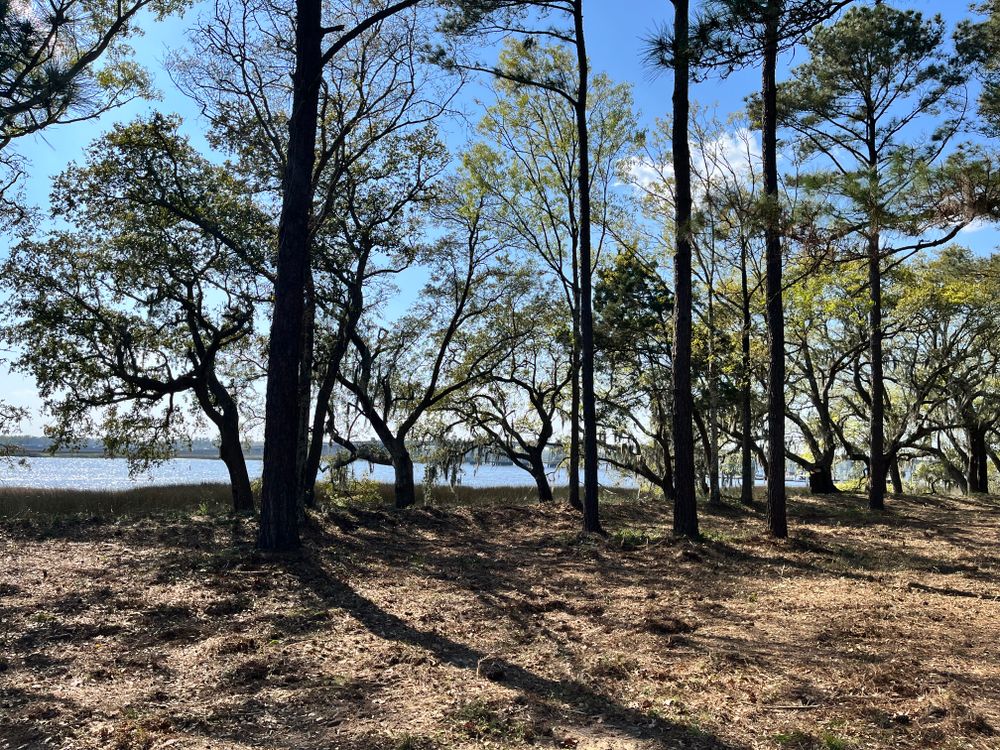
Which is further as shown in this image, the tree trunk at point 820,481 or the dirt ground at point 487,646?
the tree trunk at point 820,481

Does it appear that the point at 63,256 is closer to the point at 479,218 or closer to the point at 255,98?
the point at 255,98

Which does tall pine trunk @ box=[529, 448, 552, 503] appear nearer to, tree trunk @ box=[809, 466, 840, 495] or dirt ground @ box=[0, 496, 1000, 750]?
tree trunk @ box=[809, 466, 840, 495]

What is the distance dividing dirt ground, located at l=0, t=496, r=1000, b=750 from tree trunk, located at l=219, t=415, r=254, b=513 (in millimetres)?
5704

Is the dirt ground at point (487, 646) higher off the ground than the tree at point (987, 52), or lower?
lower

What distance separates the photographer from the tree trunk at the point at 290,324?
26.2 ft

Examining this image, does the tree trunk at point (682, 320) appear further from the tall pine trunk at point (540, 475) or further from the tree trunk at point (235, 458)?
the tree trunk at point (235, 458)

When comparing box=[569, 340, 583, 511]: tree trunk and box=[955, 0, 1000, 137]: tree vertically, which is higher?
box=[955, 0, 1000, 137]: tree

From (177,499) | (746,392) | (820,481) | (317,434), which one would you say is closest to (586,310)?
(746,392)

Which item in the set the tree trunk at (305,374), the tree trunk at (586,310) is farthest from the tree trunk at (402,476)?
the tree trunk at (586,310)

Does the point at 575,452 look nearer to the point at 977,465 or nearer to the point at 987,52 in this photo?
the point at 987,52

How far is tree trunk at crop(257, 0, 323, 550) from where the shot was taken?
8.00 metres

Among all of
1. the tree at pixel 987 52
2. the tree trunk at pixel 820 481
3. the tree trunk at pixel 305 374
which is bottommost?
the tree trunk at pixel 820 481

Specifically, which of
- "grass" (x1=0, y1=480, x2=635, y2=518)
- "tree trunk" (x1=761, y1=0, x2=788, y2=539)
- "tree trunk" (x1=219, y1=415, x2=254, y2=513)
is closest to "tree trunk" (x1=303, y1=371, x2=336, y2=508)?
"grass" (x1=0, y1=480, x2=635, y2=518)

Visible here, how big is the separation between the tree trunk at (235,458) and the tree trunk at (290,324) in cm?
789
